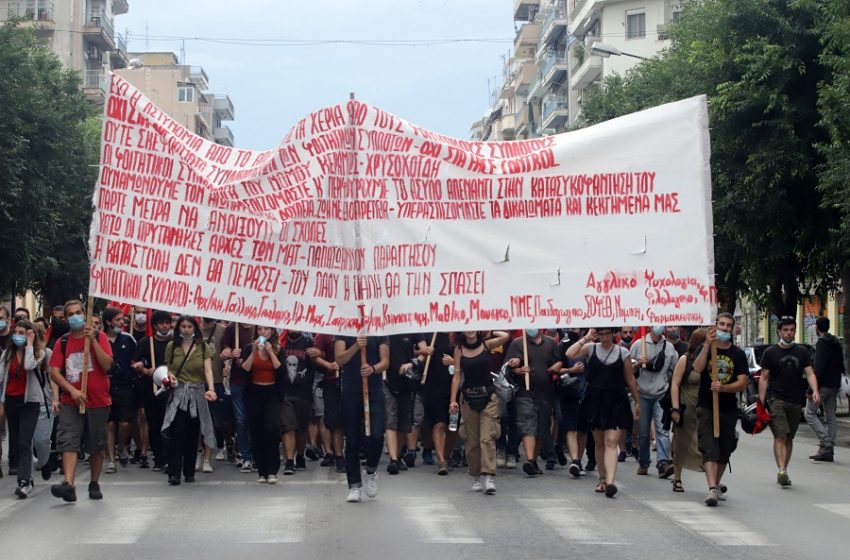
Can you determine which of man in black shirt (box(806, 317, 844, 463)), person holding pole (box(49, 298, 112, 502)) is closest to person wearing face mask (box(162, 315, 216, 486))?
person holding pole (box(49, 298, 112, 502))

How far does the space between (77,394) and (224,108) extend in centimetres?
11302

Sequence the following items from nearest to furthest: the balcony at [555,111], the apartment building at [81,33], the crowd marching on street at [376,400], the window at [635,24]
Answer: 1. the crowd marching on street at [376,400]
2. the window at [635,24]
3. the apartment building at [81,33]
4. the balcony at [555,111]

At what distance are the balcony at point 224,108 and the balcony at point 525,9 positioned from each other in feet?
99.1

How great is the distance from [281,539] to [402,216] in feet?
8.45

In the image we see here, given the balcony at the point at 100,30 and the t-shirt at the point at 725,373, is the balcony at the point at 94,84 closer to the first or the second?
the balcony at the point at 100,30

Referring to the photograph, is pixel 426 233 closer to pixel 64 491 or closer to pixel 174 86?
pixel 64 491

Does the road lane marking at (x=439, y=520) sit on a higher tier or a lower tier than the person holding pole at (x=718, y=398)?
lower

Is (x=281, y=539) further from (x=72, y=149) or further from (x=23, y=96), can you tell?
(x=72, y=149)

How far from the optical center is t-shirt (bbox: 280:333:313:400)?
16109mm

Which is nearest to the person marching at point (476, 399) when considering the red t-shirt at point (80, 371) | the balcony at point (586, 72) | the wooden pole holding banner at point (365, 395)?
the wooden pole holding banner at point (365, 395)

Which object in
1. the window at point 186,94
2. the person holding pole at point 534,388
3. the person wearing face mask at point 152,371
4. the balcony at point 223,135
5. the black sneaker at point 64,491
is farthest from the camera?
the balcony at point 223,135

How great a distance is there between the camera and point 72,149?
36.8 metres

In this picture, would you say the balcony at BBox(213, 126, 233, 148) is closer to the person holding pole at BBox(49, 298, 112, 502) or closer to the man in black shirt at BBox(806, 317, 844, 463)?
the man in black shirt at BBox(806, 317, 844, 463)

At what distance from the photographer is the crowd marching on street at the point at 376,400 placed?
42.3 feet
